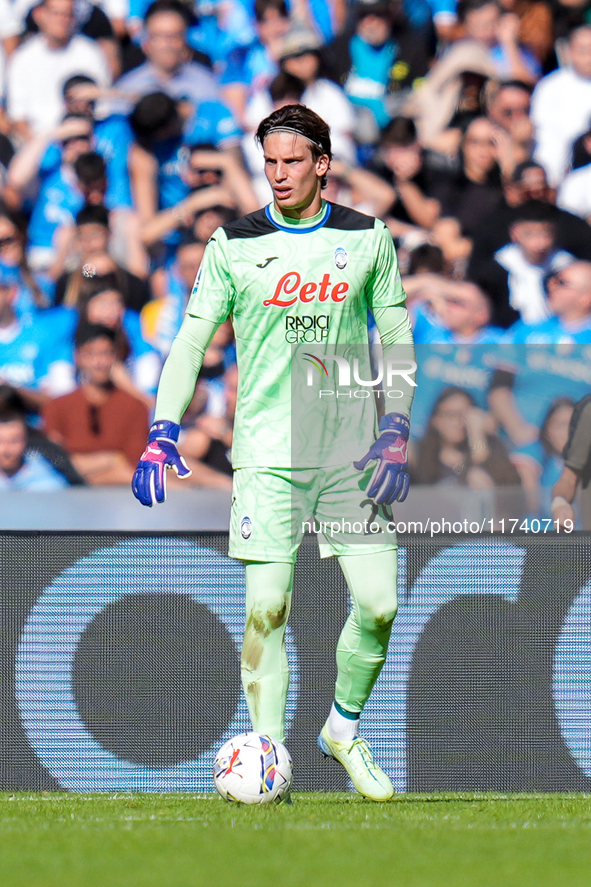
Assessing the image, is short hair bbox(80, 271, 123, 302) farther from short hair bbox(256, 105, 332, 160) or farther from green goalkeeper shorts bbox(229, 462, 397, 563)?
green goalkeeper shorts bbox(229, 462, 397, 563)

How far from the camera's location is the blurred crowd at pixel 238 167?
6164 millimetres

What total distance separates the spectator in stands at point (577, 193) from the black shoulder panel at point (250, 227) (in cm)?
324

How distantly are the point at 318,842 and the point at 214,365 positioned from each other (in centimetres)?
375

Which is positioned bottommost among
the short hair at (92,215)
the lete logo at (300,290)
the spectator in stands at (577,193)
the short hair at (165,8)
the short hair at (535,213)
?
the lete logo at (300,290)

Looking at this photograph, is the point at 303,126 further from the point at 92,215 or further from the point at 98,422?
the point at 92,215

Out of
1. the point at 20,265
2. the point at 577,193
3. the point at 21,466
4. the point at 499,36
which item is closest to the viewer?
the point at 21,466

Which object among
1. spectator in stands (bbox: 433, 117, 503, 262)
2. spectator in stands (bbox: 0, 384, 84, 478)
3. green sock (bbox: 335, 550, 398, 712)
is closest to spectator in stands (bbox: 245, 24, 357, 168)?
spectator in stands (bbox: 433, 117, 503, 262)

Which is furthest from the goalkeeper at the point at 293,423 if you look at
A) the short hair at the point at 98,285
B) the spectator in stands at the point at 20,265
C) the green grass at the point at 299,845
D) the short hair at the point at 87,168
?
the short hair at the point at 87,168

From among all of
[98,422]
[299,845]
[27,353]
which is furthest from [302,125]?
[27,353]

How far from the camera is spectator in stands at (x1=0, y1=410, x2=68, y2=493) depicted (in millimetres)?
5613

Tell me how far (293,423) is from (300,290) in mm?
397

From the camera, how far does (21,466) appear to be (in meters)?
5.64

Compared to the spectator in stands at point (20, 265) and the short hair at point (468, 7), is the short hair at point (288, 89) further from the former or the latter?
the spectator in stands at point (20, 265)

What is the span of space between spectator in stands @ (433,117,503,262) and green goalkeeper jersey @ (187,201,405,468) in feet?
9.61
